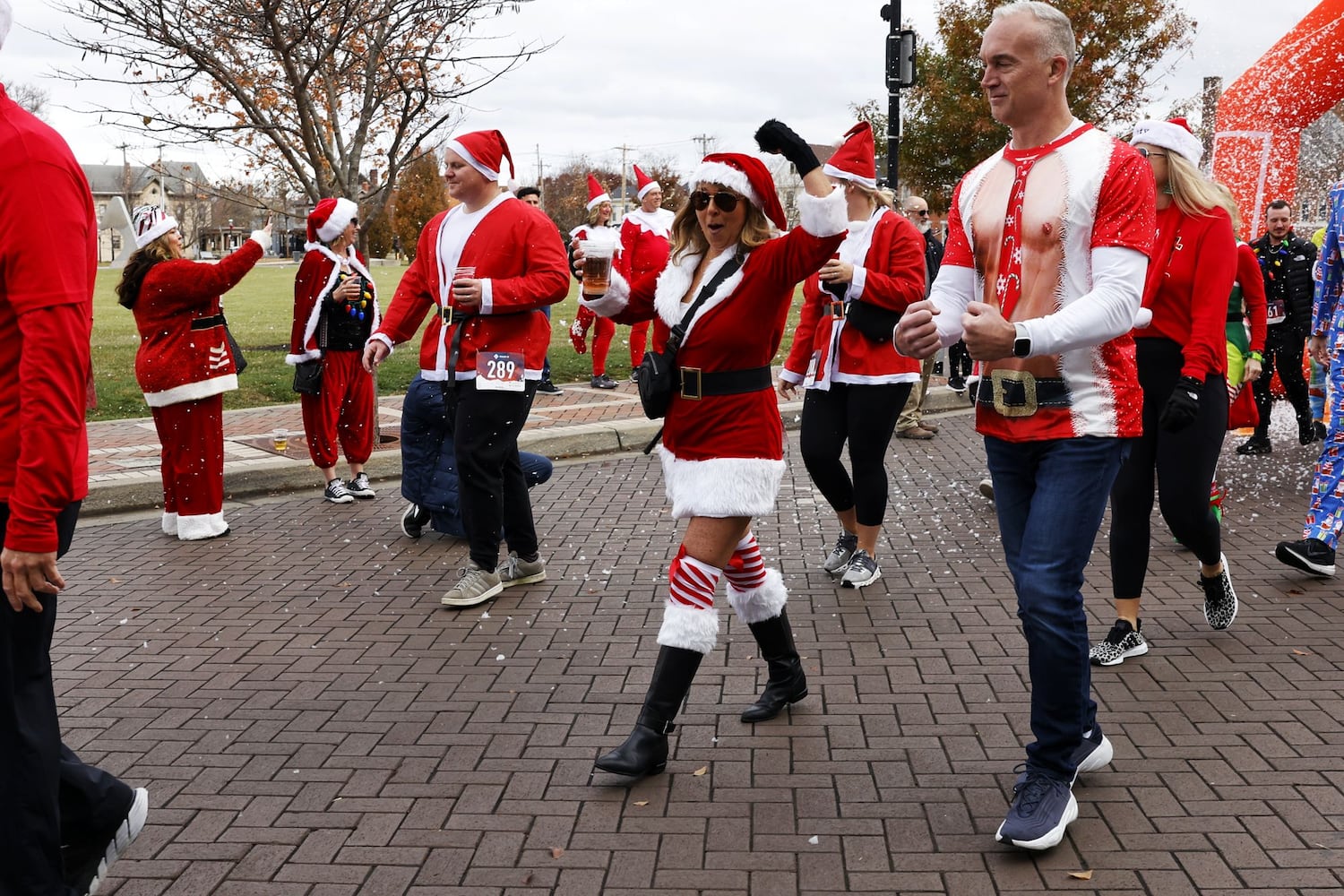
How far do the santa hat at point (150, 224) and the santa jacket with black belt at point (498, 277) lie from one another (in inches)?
80.5

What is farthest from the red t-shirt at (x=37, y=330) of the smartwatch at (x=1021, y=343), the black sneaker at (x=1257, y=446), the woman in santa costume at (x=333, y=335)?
the black sneaker at (x=1257, y=446)

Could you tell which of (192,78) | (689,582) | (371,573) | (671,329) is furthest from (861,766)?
(192,78)

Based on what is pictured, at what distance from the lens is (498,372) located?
5742 mm

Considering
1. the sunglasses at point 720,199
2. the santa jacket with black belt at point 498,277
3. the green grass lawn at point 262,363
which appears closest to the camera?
the sunglasses at point 720,199

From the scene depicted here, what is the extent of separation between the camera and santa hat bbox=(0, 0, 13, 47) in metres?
2.65

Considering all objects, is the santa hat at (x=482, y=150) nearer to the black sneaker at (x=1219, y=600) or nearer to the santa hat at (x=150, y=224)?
the santa hat at (x=150, y=224)

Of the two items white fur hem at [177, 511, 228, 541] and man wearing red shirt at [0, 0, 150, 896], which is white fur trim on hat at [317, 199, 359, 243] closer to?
white fur hem at [177, 511, 228, 541]

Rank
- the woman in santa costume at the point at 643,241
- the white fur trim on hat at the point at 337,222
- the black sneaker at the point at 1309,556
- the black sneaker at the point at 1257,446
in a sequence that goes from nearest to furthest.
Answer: the black sneaker at the point at 1309,556
the white fur trim on hat at the point at 337,222
the black sneaker at the point at 1257,446
the woman in santa costume at the point at 643,241

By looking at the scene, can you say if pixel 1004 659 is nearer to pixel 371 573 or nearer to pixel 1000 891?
pixel 1000 891

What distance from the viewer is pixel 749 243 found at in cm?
Answer: 397

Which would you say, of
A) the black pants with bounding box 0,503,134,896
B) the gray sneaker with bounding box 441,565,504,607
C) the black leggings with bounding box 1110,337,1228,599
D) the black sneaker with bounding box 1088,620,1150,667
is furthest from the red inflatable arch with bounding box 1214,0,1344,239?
the black pants with bounding box 0,503,134,896

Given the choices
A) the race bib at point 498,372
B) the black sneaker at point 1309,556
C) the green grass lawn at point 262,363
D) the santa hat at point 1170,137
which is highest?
the santa hat at point 1170,137

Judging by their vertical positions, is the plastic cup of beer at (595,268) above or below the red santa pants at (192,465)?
above

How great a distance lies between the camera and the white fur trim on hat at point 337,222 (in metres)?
8.34
